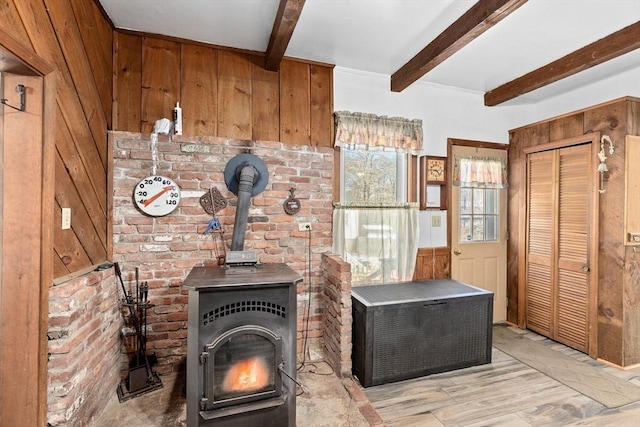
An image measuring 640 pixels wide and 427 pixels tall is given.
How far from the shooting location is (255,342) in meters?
1.75

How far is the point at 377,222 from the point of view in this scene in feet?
9.64

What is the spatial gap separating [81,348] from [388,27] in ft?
9.38

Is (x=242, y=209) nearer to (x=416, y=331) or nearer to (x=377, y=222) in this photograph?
(x=377, y=222)

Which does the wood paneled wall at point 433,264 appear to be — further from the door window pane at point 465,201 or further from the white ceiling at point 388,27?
the white ceiling at point 388,27

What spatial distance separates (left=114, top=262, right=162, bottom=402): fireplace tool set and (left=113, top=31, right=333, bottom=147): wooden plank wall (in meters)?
1.23

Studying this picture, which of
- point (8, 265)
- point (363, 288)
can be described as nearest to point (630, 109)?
point (363, 288)

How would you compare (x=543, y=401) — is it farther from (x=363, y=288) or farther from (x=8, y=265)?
(x=8, y=265)

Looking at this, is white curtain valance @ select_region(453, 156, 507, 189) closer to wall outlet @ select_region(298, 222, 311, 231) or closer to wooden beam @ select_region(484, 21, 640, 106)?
wooden beam @ select_region(484, 21, 640, 106)

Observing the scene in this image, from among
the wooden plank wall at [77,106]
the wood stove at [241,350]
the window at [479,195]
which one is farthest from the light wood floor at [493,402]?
the wooden plank wall at [77,106]

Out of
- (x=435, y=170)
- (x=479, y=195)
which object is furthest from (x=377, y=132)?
(x=479, y=195)

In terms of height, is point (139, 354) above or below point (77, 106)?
below

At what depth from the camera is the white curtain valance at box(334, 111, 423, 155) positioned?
Answer: 279 cm

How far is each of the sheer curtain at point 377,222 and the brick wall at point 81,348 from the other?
70.8 inches

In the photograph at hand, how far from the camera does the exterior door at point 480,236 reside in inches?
132
